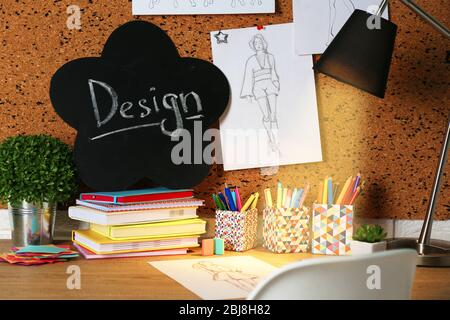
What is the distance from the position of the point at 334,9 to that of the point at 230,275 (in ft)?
2.17

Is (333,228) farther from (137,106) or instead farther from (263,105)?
(137,106)

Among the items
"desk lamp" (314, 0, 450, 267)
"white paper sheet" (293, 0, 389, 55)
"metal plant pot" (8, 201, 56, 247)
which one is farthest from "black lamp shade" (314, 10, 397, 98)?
"metal plant pot" (8, 201, 56, 247)

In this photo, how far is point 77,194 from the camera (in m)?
1.31

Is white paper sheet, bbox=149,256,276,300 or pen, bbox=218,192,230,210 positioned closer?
white paper sheet, bbox=149,256,276,300

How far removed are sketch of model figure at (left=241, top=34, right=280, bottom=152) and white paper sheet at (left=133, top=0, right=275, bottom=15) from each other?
0.08 m

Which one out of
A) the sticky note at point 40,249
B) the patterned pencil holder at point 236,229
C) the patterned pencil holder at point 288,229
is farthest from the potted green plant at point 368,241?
the sticky note at point 40,249

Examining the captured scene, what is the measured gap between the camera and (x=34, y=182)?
3.74 ft

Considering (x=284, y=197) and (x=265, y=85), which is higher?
(x=265, y=85)

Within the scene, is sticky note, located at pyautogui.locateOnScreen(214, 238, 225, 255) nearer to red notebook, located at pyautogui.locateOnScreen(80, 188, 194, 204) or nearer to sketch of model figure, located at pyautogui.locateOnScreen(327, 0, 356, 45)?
red notebook, located at pyautogui.locateOnScreen(80, 188, 194, 204)

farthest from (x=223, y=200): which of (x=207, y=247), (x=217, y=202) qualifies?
(x=207, y=247)

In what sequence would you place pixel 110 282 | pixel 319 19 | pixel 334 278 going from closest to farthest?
pixel 334 278, pixel 110 282, pixel 319 19

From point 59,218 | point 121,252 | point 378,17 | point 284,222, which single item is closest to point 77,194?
point 59,218

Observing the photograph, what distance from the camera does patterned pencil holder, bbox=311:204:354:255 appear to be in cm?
116
